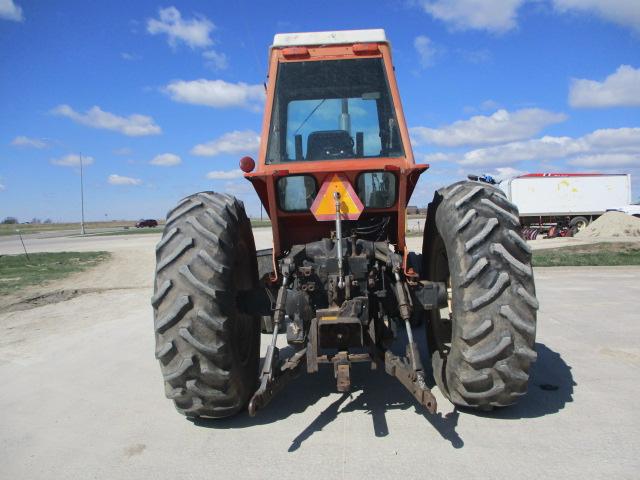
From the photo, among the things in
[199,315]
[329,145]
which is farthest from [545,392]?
[199,315]

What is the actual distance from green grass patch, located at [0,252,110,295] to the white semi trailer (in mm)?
22834

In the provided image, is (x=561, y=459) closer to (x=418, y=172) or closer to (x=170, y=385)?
(x=418, y=172)

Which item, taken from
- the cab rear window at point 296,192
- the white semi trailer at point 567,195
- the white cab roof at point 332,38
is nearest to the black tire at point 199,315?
the cab rear window at point 296,192

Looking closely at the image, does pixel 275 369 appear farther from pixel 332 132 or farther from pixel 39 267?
pixel 39 267

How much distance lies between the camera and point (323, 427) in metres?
3.98

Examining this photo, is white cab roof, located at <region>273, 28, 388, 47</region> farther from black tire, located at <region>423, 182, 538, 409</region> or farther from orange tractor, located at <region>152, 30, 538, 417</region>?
black tire, located at <region>423, 182, 538, 409</region>

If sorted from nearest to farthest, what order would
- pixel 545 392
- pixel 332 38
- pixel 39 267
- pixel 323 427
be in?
pixel 323 427 < pixel 545 392 < pixel 332 38 < pixel 39 267

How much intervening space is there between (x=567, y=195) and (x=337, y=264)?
31.0m

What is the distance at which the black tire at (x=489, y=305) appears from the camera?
11.9 ft

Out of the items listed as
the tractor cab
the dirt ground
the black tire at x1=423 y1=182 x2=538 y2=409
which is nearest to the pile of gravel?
the dirt ground

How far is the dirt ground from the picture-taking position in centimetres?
336

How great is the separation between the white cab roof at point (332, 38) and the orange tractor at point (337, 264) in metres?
0.01

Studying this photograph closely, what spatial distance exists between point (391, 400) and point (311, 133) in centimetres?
247

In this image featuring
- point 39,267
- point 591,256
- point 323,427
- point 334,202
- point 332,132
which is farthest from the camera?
point 39,267
